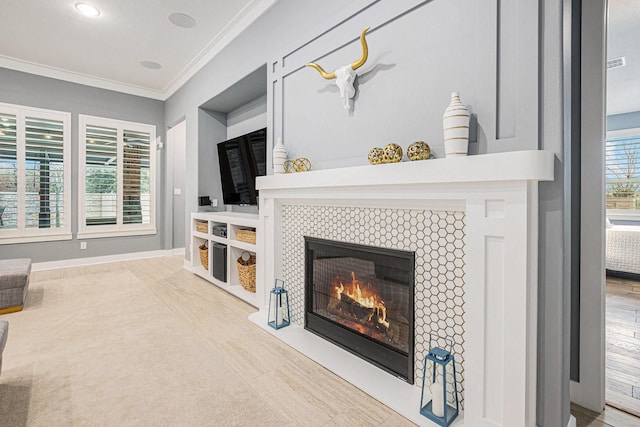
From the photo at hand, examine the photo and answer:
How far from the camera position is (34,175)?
4523 mm

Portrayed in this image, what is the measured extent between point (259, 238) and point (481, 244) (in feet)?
6.52

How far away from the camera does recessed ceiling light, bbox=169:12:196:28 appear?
324 cm

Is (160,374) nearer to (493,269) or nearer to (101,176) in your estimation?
(493,269)

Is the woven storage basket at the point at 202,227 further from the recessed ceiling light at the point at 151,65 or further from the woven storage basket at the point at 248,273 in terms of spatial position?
the recessed ceiling light at the point at 151,65

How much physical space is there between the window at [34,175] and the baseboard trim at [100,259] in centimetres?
39

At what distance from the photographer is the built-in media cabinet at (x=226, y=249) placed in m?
3.22

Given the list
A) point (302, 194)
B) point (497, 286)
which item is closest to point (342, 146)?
point (302, 194)

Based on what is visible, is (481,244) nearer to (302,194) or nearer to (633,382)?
(302,194)

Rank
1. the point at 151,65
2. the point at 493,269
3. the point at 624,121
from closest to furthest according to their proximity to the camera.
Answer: the point at 493,269
the point at 151,65
the point at 624,121

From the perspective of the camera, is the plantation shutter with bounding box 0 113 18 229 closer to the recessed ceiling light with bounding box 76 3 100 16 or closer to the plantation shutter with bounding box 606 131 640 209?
the recessed ceiling light with bounding box 76 3 100 16

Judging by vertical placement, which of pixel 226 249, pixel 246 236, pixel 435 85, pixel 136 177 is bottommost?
pixel 226 249

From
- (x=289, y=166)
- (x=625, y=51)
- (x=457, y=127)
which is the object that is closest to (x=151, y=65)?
(x=289, y=166)

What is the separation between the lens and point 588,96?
161 cm

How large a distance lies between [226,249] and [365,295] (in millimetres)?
2081
